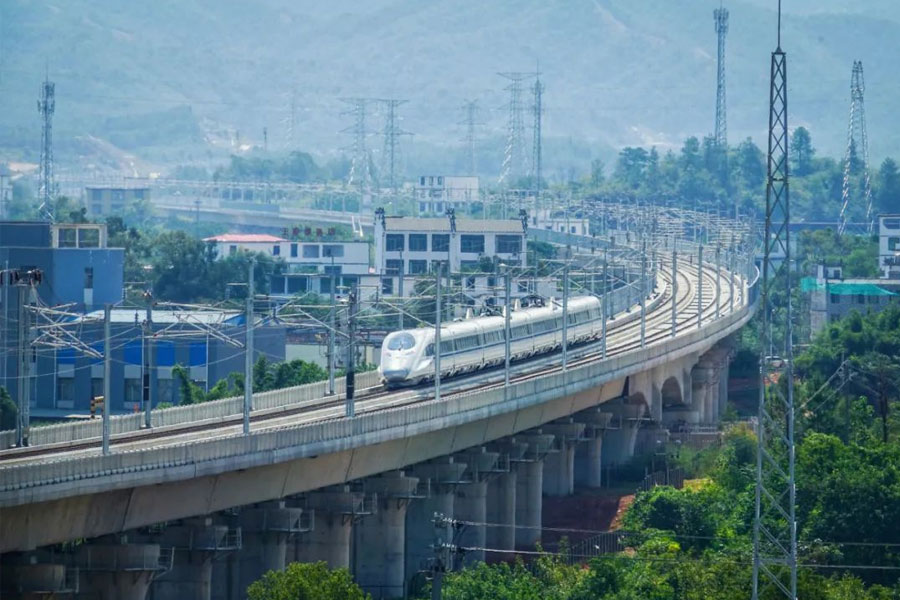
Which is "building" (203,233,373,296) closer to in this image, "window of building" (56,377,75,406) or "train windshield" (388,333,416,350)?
"window of building" (56,377,75,406)

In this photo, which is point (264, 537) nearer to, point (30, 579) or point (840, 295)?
point (30, 579)

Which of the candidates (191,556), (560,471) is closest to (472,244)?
(560,471)

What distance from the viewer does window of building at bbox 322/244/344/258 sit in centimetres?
13450

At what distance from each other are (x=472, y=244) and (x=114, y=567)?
82619 millimetres

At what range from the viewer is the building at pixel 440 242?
419ft

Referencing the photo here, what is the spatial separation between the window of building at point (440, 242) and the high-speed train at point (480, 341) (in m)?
42.4

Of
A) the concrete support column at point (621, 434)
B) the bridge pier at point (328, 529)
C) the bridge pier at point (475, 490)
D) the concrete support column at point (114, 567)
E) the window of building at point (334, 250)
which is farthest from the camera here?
the window of building at point (334, 250)

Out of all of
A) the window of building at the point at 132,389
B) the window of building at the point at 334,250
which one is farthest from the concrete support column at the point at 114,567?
the window of building at the point at 334,250

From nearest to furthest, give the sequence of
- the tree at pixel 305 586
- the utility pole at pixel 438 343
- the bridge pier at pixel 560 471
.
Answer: the tree at pixel 305 586, the utility pole at pixel 438 343, the bridge pier at pixel 560 471

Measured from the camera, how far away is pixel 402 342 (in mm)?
66938

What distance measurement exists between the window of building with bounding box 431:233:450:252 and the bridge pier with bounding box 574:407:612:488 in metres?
48.3

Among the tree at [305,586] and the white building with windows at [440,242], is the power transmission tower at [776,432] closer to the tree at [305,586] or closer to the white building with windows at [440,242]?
the tree at [305,586]

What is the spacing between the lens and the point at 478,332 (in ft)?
233

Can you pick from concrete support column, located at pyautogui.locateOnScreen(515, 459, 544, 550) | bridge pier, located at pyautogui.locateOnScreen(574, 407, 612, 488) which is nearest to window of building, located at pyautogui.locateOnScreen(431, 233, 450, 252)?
bridge pier, located at pyautogui.locateOnScreen(574, 407, 612, 488)
